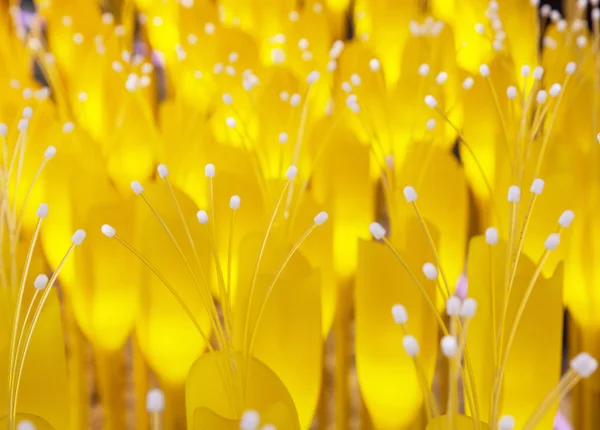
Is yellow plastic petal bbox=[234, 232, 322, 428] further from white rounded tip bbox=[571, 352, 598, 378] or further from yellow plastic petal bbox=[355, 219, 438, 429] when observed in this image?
white rounded tip bbox=[571, 352, 598, 378]

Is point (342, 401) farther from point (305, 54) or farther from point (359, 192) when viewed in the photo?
point (305, 54)

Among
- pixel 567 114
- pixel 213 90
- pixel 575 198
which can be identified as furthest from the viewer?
pixel 213 90

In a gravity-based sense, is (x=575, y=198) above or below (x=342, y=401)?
above

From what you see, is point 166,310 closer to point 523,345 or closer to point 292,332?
point 292,332

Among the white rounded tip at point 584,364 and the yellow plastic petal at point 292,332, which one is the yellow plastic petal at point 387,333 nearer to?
the yellow plastic petal at point 292,332

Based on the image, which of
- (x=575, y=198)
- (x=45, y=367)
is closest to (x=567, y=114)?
(x=575, y=198)

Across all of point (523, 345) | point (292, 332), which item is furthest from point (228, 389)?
point (523, 345)

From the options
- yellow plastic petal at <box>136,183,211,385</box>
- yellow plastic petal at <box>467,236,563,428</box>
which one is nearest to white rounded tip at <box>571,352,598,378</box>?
yellow plastic petal at <box>467,236,563,428</box>
